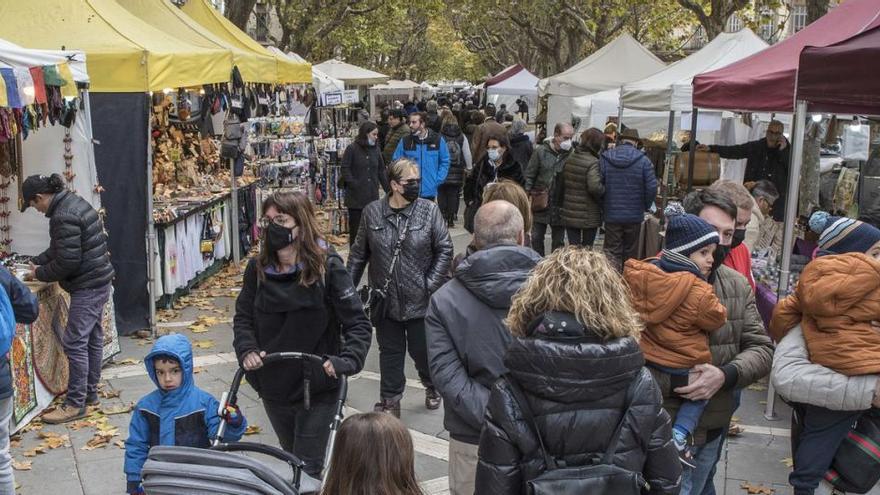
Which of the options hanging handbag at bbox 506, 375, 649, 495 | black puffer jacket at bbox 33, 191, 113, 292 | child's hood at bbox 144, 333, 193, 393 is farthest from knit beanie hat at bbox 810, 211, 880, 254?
black puffer jacket at bbox 33, 191, 113, 292

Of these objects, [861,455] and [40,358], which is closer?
[861,455]

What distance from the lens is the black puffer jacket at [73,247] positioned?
6824mm

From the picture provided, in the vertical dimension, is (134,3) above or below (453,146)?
above

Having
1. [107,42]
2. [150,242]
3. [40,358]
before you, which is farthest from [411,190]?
[107,42]

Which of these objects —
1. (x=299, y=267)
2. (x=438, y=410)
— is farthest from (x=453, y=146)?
(x=299, y=267)

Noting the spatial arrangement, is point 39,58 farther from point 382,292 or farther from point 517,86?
point 517,86

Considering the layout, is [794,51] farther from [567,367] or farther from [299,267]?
[567,367]

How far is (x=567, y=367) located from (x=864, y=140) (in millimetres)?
8983

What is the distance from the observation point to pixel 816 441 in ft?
15.8

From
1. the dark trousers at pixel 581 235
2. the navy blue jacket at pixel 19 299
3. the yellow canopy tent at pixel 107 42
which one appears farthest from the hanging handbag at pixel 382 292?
the dark trousers at pixel 581 235

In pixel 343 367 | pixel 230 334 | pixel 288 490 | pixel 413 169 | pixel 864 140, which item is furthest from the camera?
pixel 864 140

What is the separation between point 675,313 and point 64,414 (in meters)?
4.93

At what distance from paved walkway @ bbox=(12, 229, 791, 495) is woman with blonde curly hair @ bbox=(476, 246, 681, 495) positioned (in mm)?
3053

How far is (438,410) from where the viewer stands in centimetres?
736
